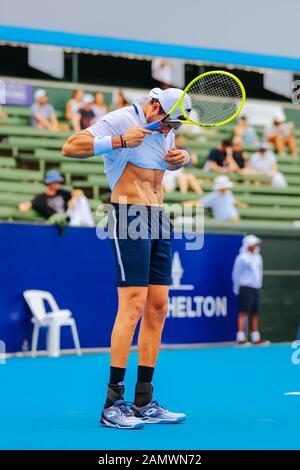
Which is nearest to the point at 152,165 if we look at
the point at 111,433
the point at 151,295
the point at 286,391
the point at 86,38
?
the point at 151,295

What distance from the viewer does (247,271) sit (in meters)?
14.8

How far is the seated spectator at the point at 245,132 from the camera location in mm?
19438

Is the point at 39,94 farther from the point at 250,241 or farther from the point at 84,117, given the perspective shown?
the point at 250,241

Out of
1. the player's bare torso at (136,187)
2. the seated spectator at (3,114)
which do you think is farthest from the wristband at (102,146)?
the seated spectator at (3,114)

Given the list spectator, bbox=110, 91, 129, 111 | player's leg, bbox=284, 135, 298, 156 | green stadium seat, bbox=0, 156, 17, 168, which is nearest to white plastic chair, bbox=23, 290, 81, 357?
green stadium seat, bbox=0, 156, 17, 168

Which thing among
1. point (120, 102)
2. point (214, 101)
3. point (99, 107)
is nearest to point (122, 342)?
point (214, 101)

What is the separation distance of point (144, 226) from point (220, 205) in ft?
34.8

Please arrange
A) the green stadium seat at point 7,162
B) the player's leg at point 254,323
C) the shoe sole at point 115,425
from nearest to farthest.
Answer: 1. the shoe sole at point 115,425
2. the player's leg at point 254,323
3. the green stadium seat at point 7,162

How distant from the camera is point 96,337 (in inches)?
524

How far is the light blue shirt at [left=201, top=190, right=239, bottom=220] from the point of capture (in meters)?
16.6

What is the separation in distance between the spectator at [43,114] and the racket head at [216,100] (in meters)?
10.1

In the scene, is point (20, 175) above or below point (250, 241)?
above

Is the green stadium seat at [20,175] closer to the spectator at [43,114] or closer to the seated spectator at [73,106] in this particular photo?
the spectator at [43,114]

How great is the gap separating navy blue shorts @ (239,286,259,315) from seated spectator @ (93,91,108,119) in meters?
3.82
